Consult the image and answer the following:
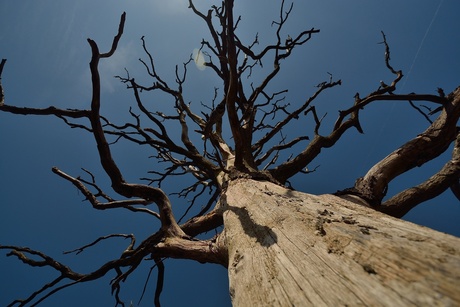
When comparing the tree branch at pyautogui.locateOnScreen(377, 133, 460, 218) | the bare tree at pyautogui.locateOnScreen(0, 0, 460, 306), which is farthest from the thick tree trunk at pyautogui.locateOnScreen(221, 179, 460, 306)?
the tree branch at pyautogui.locateOnScreen(377, 133, 460, 218)

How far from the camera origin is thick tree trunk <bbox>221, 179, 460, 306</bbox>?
577mm

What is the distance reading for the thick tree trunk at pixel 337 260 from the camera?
577 mm

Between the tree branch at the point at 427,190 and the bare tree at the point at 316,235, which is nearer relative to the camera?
the bare tree at the point at 316,235

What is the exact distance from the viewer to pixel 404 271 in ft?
2.03

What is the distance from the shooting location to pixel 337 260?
80 cm

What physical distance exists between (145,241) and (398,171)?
2570 millimetres

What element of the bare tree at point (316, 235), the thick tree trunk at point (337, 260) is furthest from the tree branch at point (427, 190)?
the thick tree trunk at point (337, 260)

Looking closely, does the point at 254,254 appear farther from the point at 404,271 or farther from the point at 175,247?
the point at 175,247

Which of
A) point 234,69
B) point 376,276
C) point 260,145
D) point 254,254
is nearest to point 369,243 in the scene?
point 376,276

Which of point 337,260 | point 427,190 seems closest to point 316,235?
point 337,260

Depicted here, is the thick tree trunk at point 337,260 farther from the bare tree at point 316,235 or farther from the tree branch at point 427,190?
the tree branch at point 427,190

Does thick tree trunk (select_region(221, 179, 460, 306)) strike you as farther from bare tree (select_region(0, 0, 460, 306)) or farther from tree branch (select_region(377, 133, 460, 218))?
tree branch (select_region(377, 133, 460, 218))

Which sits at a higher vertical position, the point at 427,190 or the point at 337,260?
the point at 427,190

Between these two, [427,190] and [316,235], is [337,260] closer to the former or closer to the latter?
[316,235]
